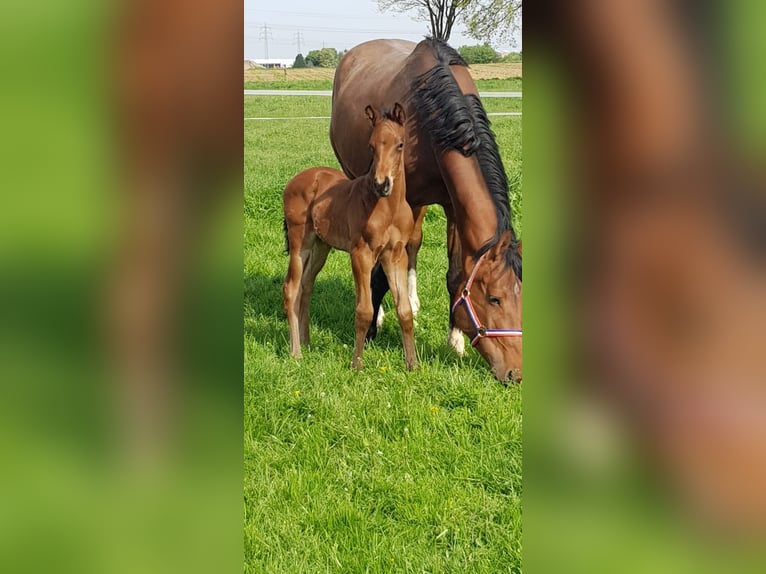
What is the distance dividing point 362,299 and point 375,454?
1600 mm

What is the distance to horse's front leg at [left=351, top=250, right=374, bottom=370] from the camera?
188 inches

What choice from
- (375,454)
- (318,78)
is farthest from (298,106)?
(375,454)

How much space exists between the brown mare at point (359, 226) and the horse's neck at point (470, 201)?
0.34 metres

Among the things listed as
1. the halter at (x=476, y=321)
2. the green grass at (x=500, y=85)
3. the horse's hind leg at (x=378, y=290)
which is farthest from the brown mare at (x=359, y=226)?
the green grass at (x=500, y=85)

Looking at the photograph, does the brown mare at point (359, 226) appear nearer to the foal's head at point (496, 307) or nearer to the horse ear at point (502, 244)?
the foal's head at point (496, 307)

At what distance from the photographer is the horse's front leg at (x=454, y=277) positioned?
4.83 meters

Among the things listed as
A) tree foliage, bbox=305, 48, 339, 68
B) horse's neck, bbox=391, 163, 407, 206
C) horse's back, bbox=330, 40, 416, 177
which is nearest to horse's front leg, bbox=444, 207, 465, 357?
horse's neck, bbox=391, 163, 407, 206

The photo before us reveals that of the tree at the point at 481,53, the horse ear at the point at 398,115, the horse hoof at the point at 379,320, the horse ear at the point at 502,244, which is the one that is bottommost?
the horse hoof at the point at 379,320

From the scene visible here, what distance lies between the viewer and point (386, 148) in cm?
433

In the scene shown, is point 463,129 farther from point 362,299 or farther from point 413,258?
point 413,258
